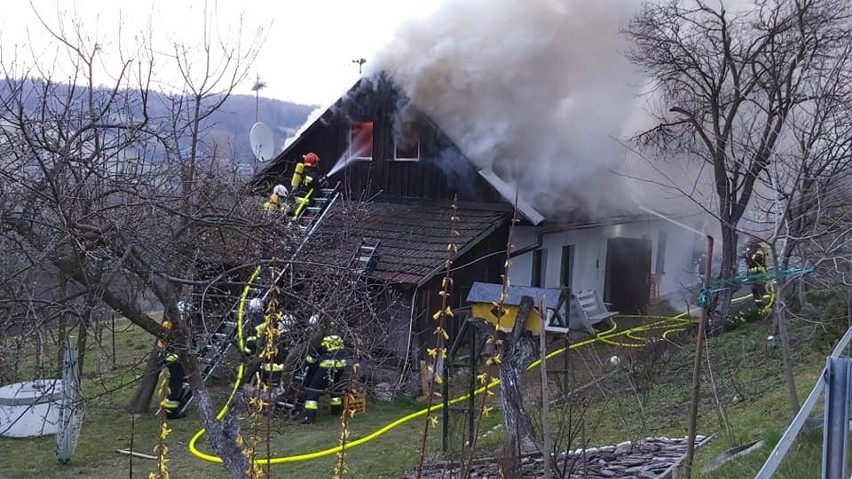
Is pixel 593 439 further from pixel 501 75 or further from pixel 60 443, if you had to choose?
pixel 501 75

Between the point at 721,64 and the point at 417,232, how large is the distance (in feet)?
20.6

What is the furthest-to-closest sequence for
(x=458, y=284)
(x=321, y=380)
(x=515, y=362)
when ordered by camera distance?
(x=458, y=284) < (x=321, y=380) < (x=515, y=362)

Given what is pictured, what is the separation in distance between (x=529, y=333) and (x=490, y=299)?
0.44 m

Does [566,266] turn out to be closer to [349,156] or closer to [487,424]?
[349,156]

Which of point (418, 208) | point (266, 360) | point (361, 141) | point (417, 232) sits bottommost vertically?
point (266, 360)

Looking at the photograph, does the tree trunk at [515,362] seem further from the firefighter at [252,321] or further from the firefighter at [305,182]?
the firefighter at [305,182]

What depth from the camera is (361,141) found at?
15891 millimetres

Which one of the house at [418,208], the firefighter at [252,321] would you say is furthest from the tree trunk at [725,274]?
the firefighter at [252,321]

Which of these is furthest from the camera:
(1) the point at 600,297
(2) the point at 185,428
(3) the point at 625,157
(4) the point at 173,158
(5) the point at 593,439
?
(1) the point at 600,297

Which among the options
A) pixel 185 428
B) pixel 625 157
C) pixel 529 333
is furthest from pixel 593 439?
pixel 625 157

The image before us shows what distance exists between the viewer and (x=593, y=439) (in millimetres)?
8586

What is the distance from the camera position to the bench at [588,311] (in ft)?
53.2

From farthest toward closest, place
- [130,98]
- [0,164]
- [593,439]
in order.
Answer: [593,439] → [130,98] → [0,164]

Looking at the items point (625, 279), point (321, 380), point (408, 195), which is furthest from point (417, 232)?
point (625, 279)
